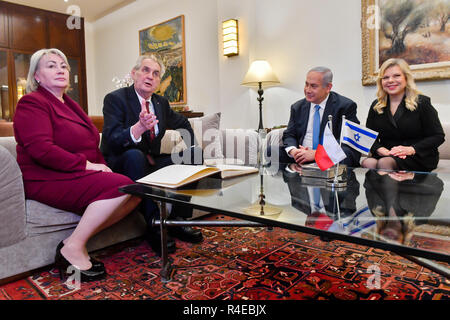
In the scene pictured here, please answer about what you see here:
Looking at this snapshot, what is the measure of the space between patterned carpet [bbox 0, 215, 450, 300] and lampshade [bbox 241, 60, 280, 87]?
240 cm

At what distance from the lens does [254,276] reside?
1565 mm

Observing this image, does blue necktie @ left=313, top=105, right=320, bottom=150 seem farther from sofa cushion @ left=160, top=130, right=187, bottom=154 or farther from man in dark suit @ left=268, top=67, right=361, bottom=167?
sofa cushion @ left=160, top=130, right=187, bottom=154

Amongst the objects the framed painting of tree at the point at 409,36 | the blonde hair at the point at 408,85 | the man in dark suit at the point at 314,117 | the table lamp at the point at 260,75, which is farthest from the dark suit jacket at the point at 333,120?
the table lamp at the point at 260,75

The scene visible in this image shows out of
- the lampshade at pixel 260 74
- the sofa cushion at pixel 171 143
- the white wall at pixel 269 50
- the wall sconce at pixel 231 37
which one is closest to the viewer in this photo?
the sofa cushion at pixel 171 143

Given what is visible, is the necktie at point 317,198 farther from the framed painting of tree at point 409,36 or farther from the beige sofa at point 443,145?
the framed painting of tree at point 409,36

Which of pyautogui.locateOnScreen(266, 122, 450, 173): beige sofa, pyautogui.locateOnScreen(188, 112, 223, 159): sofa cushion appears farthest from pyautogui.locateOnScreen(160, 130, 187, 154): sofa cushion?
pyautogui.locateOnScreen(266, 122, 450, 173): beige sofa

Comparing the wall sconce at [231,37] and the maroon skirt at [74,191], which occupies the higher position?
the wall sconce at [231,37]

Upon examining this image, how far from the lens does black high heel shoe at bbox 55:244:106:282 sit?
5.12 feet

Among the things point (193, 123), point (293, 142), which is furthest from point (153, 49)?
point (293, 142)

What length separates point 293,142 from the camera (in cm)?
260

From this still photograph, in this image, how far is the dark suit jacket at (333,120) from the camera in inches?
94.7

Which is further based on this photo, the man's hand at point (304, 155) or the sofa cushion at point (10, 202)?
the man's hand at point (304, 155)

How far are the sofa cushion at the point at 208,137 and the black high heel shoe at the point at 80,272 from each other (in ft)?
5.08

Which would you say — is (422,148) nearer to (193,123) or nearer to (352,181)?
(352,181)
